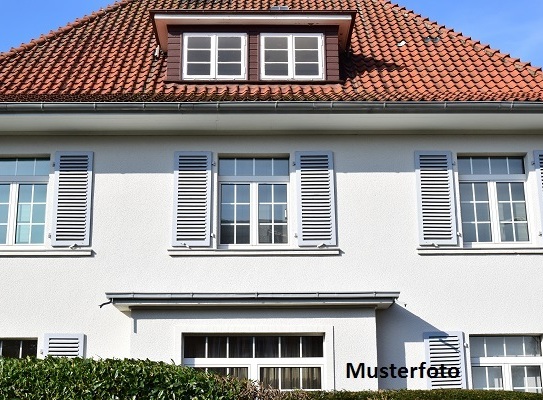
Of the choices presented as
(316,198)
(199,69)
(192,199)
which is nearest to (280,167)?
(316,198)

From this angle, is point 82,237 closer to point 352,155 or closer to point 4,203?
point 4,203

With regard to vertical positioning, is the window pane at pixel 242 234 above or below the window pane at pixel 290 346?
above

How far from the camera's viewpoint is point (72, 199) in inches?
528

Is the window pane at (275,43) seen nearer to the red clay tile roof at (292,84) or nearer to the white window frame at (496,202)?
the red clay tile roof at (292,84)

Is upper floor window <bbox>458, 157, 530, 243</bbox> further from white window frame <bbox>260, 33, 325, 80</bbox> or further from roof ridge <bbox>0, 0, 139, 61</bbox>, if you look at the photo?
roof ridge <bbox>0, 0, 139, 61</bbox>

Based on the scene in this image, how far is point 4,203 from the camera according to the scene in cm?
1359

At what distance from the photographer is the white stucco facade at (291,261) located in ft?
41.2

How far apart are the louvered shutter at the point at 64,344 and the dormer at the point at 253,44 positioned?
4690 millimetres

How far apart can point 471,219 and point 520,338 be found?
2.01 metres

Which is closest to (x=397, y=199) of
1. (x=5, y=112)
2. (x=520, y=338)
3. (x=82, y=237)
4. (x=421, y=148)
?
(x=421, y=148)

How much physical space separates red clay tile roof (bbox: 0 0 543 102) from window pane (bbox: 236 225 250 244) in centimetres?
204

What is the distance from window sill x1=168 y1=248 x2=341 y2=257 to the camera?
1312cm

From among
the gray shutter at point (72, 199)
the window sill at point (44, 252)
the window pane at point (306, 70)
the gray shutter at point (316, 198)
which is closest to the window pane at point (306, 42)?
the window pane at point (306, 70)

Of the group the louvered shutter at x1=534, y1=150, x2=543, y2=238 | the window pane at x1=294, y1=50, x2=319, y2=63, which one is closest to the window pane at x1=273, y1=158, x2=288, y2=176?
the window pane at x1=294, y1=50, x2=319, y2=63
